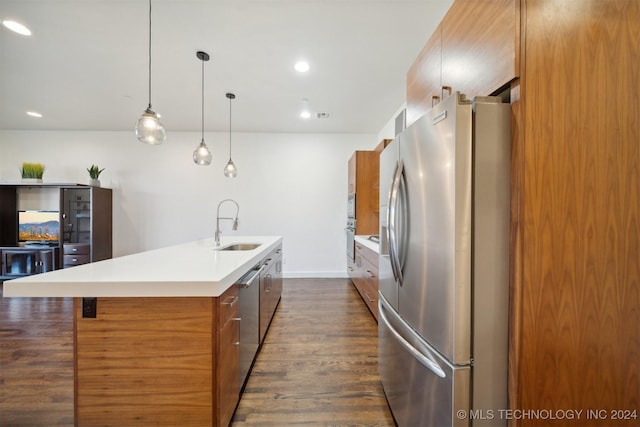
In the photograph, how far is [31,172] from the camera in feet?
14.3

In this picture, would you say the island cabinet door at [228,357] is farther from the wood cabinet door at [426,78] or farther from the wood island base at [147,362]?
the wood cabinet door at [426,78]

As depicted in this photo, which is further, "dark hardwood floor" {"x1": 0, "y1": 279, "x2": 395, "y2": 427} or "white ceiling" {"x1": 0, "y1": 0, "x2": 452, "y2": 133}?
"white ceiling" {"x1": 0, "y1": 0, "x2": 452, "y2": 133}

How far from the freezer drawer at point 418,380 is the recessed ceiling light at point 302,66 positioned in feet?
8.25

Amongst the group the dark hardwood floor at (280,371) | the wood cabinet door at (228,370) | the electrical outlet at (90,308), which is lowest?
the dark hardwood floor at (280,371)

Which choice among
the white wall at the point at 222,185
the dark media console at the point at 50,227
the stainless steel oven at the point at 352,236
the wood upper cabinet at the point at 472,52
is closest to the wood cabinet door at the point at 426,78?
the wood upper cabinet at the point at 472,52

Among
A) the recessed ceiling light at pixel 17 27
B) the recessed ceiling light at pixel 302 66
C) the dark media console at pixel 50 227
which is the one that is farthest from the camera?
the dark media console at pixel 50 227

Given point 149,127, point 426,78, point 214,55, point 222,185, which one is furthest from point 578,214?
point 222,185

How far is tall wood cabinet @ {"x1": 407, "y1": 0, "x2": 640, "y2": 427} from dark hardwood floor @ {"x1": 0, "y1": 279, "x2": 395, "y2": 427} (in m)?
1.03

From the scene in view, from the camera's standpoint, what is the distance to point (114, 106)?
3689 millimetres

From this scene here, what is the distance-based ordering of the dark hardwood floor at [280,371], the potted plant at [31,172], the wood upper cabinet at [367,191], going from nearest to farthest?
the dark hardwood floor at [280,371] → the wood upper cabinet at [367,191] → the potted plant at [31,172]

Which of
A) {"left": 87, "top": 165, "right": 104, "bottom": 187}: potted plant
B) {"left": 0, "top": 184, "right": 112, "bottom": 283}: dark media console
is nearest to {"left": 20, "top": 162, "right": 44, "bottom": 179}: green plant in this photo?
{"left": 0, "top": 184, "right": 112, "bottom": 283}: dark media console

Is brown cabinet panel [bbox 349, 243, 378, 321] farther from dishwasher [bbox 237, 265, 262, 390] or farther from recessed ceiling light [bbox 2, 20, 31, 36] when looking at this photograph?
recessed ceiling light [bbox 2, 20, 31, 36]

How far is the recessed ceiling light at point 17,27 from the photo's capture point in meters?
2.07

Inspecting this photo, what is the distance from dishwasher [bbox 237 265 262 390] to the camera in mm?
1532
